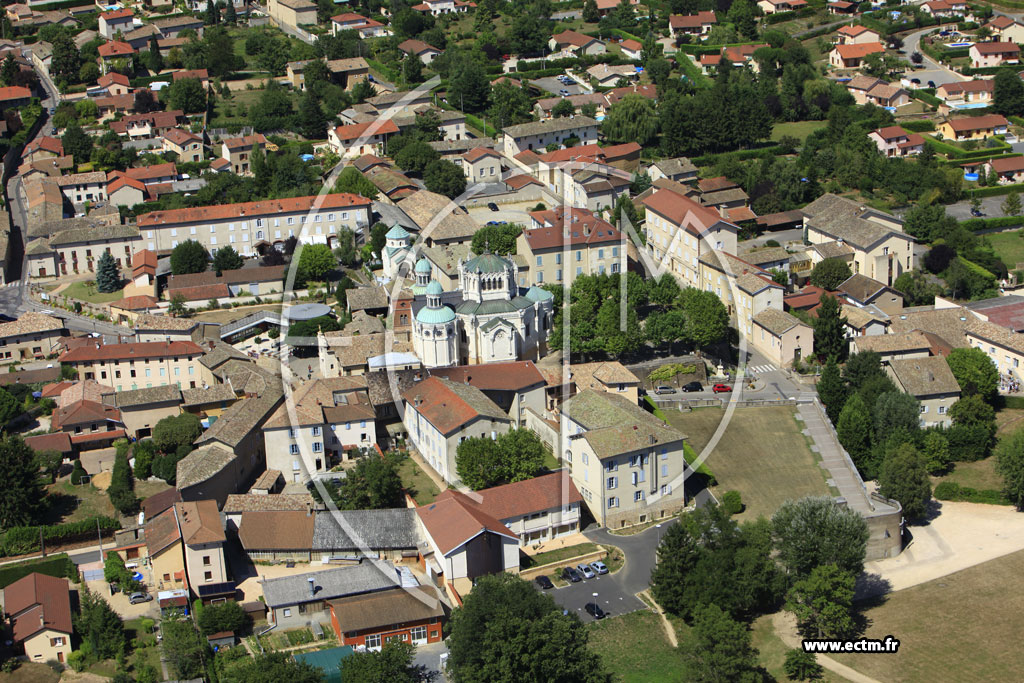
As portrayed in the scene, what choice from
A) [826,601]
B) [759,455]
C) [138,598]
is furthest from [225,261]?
[826,601]

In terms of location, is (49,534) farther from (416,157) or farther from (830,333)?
(416,157)

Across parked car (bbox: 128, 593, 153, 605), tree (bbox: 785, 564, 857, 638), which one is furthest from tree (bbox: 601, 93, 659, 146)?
parked car (bbox: 128, 593, 153, 605)

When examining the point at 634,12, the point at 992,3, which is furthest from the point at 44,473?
the point at 992,3

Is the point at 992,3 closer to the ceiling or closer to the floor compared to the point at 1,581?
closer to the ceiling

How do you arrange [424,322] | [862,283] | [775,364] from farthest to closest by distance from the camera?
[862,283], [775,364], [424,322]

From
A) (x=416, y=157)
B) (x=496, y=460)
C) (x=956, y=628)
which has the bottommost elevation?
(x=956, y=628)

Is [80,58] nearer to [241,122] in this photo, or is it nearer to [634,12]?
[241,122]
